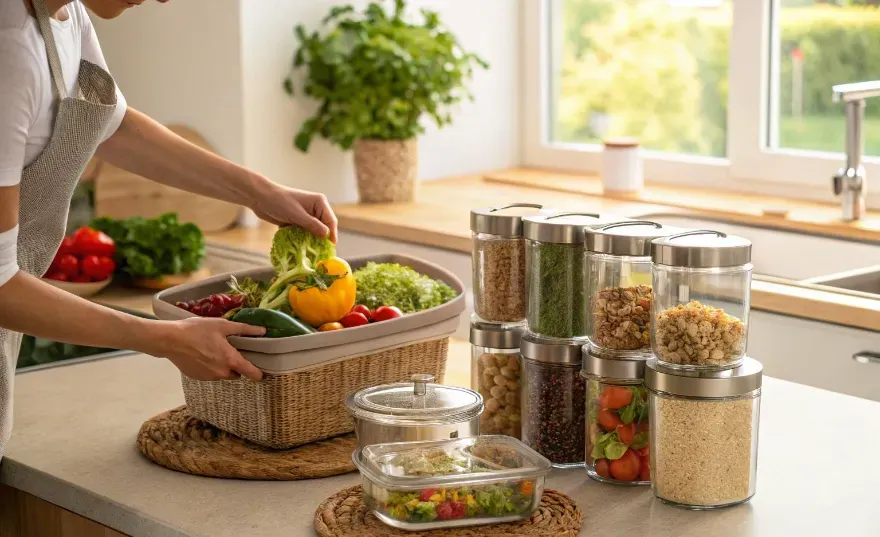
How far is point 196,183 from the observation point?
1695 millimetres

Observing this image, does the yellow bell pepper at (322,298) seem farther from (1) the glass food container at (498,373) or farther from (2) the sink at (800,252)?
(2) the sink at (800,252)

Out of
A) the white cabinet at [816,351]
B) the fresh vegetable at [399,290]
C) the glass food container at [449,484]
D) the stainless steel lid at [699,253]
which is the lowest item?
the white cabinet at [816,351]

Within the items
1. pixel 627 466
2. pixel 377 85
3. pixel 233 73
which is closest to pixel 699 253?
pixel 627 466

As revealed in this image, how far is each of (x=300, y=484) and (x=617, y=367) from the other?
40 centimetres

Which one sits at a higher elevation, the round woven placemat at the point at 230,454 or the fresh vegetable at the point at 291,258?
the fresh vegetable at the point at 291,258

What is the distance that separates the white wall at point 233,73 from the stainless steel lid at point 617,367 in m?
1.90

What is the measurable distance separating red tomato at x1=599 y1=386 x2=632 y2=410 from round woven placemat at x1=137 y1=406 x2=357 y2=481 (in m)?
0.32

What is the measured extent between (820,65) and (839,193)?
0.42m

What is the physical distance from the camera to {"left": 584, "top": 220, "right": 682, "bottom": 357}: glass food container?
1292 millimetres

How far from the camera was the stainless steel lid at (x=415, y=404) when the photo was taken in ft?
4.21

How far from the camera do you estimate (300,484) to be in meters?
1.37

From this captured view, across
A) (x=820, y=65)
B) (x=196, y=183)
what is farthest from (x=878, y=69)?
(x=196, y=183)

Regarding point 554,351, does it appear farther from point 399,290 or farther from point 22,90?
point 22,90

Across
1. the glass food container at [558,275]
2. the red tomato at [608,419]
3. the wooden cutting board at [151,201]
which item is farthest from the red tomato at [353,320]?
the wooden cutting board at [151,201]
